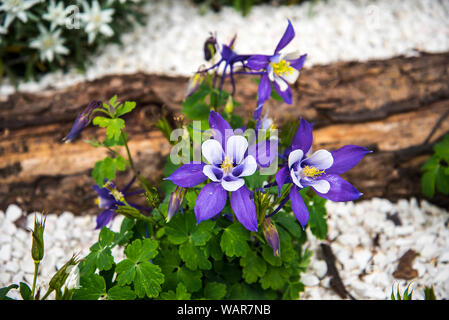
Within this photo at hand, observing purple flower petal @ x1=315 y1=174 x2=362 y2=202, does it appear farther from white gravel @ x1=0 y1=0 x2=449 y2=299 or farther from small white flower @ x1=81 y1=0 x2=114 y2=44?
small white flower @ x1=81 y1=0 x2=114 y2=44

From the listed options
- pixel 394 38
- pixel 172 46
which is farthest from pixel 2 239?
pixel 394 38

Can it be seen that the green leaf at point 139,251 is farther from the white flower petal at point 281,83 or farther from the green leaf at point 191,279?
the white flower petal at point 281,83

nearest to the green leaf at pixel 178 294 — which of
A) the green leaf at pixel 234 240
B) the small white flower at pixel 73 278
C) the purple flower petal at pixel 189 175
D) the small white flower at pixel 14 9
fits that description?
the green leaf at pixel 234 240

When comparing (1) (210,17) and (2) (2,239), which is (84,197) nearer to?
(2) (2,239)

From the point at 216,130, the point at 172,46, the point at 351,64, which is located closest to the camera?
the point at 216,130

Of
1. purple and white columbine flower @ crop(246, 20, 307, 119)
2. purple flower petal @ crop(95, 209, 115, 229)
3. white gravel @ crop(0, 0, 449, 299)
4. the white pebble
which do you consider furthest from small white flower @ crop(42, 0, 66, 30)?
purple and white columbine flower @ crop(246, 20, 307, 119)
